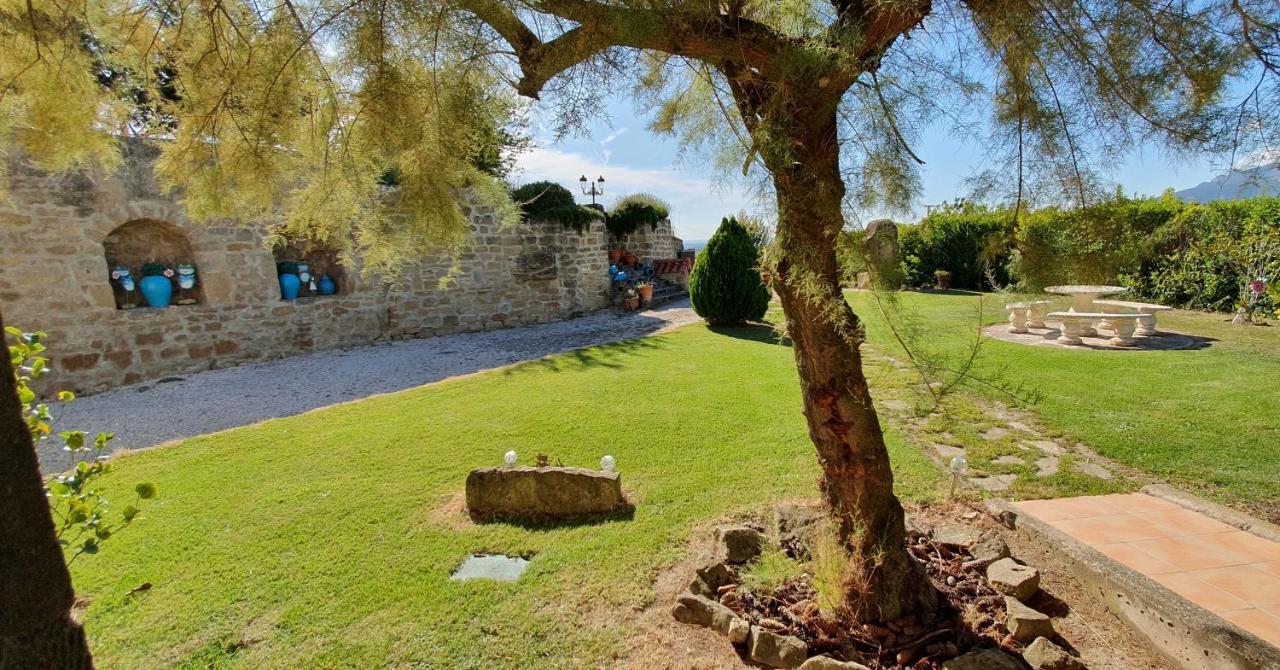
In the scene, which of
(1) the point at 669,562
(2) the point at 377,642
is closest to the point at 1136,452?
(1) the point at 669,562

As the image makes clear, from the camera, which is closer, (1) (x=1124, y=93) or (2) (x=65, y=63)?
(1) (x=1124, y=93)

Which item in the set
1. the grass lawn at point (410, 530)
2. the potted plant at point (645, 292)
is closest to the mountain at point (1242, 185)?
the grass lawn at point (410, 530)

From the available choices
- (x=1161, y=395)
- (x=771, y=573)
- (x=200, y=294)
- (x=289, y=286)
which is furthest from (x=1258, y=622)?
(x=200, y=294)

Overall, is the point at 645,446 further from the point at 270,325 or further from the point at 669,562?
the point at 270,325

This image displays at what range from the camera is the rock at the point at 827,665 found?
1.88m

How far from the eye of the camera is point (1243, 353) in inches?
256

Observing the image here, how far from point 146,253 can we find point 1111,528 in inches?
406

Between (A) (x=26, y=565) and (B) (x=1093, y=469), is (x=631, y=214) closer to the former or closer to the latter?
(B) (x=1093, y=469)

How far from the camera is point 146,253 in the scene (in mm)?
7148

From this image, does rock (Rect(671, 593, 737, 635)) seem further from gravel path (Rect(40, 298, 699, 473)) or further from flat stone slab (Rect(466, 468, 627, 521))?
gravel path (Rect(40, 298, 699, 473))

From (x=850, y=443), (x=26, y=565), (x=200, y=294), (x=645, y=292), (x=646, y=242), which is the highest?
(x=646, y=242)

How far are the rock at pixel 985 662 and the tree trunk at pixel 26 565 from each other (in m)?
2.44

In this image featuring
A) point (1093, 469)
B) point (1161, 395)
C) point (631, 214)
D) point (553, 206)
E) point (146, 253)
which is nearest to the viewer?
point (1093, 469)

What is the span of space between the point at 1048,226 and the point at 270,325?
9346mm
